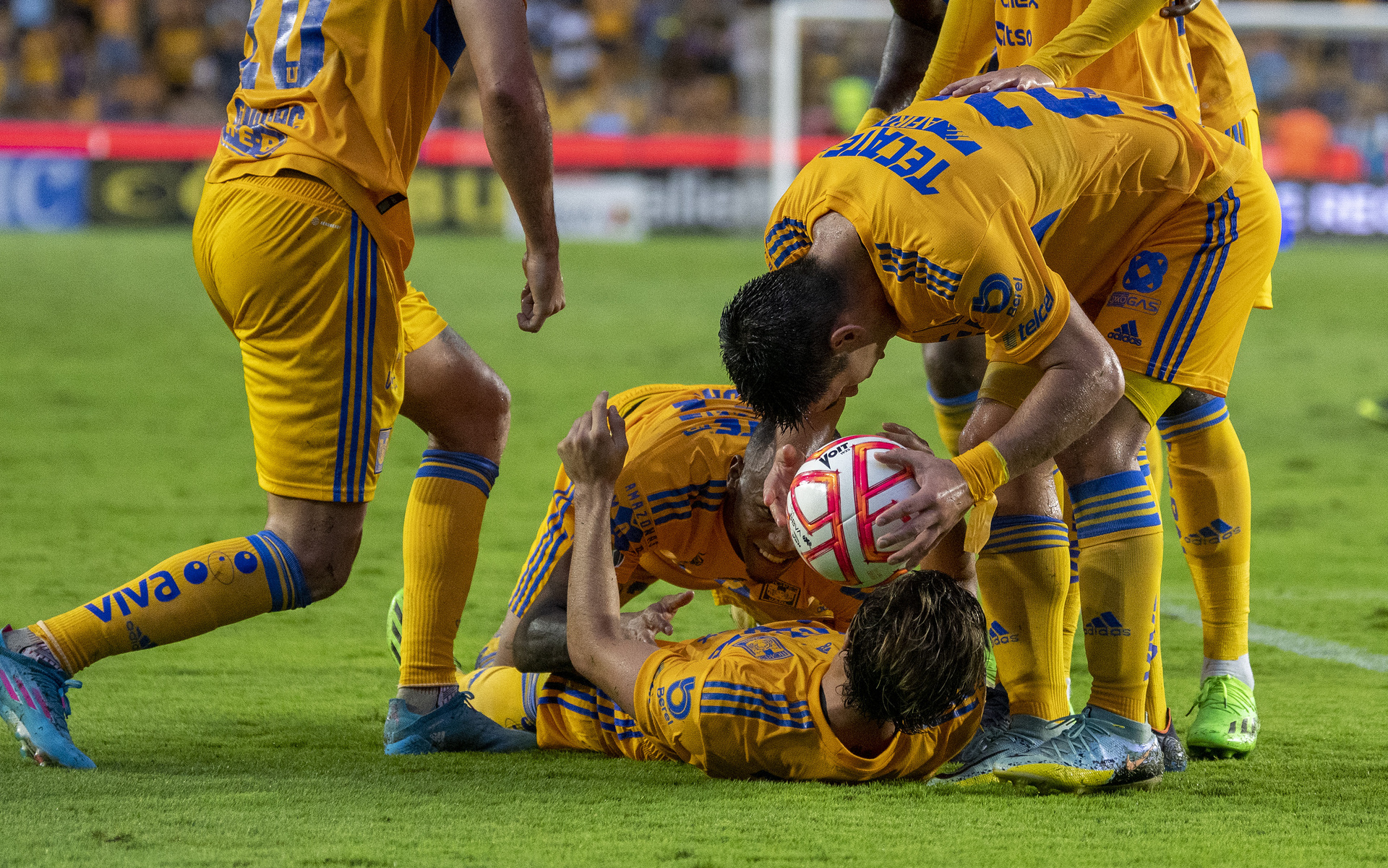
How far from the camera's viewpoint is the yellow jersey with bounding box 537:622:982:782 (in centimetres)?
307

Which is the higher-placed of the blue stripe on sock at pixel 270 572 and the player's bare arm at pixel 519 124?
the player's bare arm at pixel 519 124

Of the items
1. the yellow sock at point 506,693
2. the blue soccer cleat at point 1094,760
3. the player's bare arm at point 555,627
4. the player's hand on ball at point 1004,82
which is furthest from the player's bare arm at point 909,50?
the blue soccer cleat at point 1094,760

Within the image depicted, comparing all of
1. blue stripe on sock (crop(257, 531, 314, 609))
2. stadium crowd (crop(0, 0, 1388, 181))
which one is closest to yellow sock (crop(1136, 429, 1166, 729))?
blue stripe on sock (crop(257, 531, 314, 609))

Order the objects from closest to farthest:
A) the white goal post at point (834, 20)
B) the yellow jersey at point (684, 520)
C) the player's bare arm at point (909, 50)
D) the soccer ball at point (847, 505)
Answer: the soccer ball at point (847, 505) < the yellow jersey at point (684, 520) < the player's bare arm at point (909, 50) < the white goal post at point (834, 20)

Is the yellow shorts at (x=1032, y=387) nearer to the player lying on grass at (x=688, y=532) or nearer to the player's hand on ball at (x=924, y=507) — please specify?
the player's hand on ball at (x=924, y=507)

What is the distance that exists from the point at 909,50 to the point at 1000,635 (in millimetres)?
1951

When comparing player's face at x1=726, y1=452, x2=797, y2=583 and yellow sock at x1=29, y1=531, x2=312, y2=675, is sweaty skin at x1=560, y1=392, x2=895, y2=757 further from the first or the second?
yellow sock at x1=29, y1=531, x2=312, y2=675

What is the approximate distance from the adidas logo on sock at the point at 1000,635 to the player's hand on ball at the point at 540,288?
43.3 inches

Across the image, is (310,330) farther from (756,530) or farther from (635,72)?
(635,72)

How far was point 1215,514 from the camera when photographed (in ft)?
12.2

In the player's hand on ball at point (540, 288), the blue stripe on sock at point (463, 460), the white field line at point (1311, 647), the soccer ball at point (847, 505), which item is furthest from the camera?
the white field line at point (1311, 647)

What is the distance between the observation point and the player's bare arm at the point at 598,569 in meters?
3.19

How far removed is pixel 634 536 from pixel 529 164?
82 cm

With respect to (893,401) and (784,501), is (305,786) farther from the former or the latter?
(893,401)
